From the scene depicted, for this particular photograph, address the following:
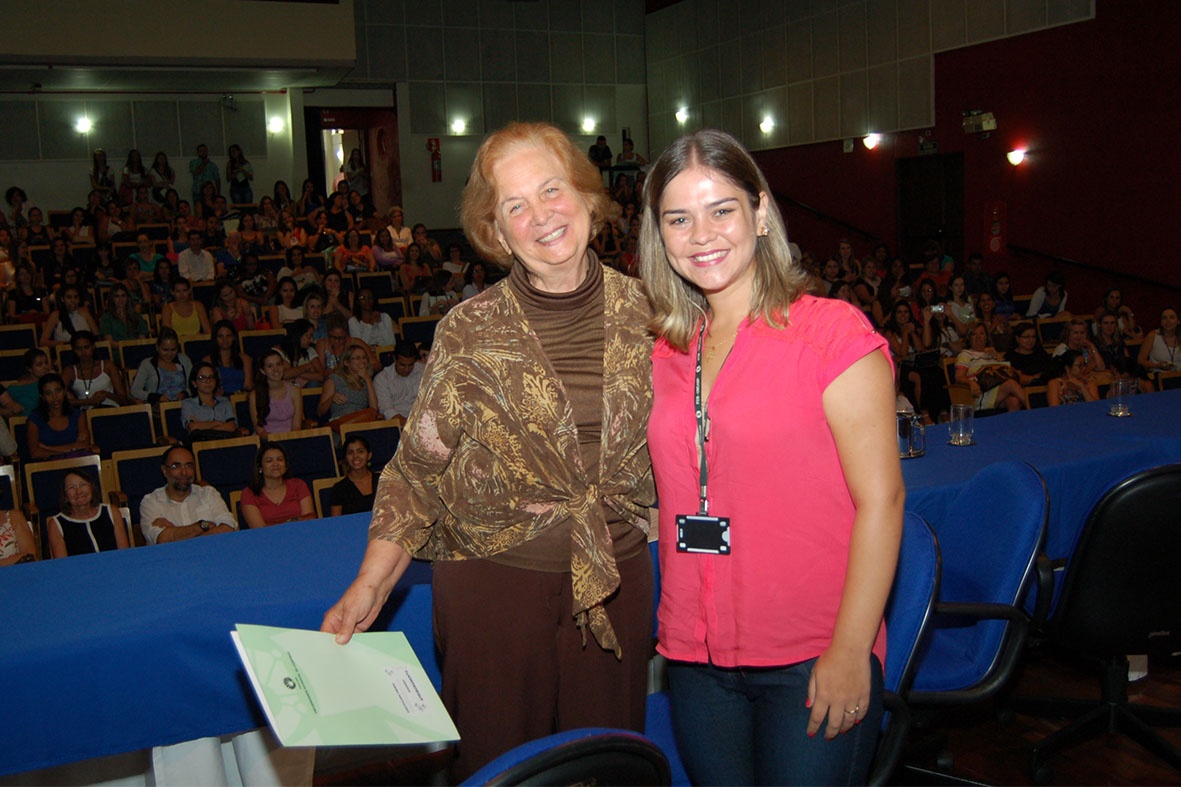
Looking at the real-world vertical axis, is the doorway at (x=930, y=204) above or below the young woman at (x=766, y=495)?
above

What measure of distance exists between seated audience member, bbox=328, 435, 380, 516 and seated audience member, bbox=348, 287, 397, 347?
126 inches

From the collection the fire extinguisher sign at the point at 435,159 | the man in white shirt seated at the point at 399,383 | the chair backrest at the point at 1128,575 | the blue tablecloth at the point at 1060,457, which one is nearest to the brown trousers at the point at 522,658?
the blue tablecloth at the point at 1060,457

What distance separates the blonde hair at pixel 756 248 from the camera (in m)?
1.40

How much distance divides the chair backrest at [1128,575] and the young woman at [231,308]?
708 centimetres

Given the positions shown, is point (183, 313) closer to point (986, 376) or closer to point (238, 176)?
point (986, 376)

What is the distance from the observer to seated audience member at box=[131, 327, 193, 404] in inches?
261

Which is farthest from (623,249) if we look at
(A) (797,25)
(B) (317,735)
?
(B) (317,735)

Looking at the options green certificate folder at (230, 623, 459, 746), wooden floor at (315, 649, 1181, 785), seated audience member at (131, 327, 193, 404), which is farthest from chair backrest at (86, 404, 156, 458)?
green certificate folder at (230, 623, 459, 746)

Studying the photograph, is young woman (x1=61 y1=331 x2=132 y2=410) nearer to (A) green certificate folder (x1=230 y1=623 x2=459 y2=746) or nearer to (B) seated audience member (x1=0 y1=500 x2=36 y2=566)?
(B) seated audience member (x1=0 y1=500 x2=36 y2=566)

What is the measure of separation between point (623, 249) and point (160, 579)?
10930mm

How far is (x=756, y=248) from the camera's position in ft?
4.80

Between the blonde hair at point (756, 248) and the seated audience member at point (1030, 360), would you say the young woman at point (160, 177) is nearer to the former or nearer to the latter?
the seated audience member at point (1030, 360)

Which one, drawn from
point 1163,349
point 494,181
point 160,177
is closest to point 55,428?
point 494,181

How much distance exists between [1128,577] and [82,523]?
13.2ft
